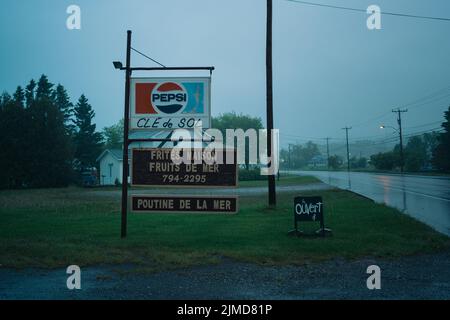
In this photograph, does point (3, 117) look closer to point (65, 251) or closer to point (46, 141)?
point (46, 141)

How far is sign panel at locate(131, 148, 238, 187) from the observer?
10422 millimetres

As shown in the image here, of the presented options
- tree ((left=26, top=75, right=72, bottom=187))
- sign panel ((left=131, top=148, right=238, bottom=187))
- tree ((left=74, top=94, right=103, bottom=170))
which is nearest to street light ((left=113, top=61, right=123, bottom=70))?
sign panel ((left=131, top=148, right=238, bottom=187))

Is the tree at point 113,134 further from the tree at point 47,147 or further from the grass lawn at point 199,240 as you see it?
the grass lawn at point 199,240

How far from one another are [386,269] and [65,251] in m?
6.82

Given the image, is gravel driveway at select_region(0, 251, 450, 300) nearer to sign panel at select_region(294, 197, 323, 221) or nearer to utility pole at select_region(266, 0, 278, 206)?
sign panel at select_region(294, 197, 323, 221)

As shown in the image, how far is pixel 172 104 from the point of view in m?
10.8

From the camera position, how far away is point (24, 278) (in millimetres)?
6867

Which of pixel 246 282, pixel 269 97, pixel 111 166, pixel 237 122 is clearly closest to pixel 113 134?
pixel 237 122

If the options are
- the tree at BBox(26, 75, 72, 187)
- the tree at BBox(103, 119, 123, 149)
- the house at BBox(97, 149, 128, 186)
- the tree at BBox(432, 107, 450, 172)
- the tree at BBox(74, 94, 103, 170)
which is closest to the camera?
the tree at BBox(26, 75, 72, 187)

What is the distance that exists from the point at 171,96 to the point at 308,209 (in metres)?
4.91

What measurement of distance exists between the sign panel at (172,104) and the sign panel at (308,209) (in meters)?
3.32

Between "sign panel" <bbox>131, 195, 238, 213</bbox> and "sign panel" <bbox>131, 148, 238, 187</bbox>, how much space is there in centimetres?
36

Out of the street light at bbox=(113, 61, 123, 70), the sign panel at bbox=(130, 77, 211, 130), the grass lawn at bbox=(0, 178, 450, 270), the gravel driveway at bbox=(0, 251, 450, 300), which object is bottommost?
the gravel driveway at bbox=(0, 251, 450, 300)
